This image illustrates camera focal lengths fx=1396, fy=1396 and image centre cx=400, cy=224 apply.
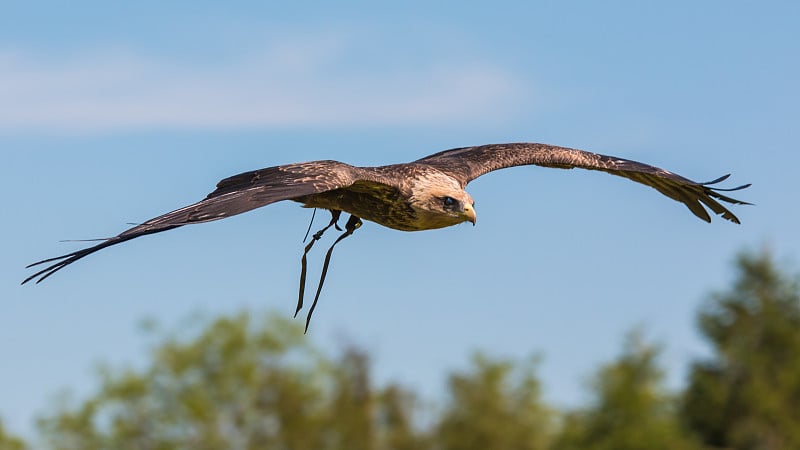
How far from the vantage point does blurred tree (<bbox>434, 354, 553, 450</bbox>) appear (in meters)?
52.5

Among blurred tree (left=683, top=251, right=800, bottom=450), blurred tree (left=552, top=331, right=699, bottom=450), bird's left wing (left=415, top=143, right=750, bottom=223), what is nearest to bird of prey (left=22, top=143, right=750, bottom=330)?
bird's left wing (left=415, top=143, right=750, bottom=223)

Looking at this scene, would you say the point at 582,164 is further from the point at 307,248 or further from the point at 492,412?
the point at 492,412

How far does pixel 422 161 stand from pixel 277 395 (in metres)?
41.9

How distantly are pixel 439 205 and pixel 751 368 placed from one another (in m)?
43.3

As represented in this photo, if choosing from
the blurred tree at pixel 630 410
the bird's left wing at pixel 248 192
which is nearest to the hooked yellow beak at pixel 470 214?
the bird's left wing at pixel 248 192

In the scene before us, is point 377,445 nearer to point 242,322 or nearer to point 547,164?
point 242,322

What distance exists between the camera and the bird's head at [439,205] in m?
12.0

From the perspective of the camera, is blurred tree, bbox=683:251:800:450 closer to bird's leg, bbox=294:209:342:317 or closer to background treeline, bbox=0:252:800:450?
background treeline, bbox=0:252:800:450

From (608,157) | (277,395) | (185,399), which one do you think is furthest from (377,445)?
(608,157)

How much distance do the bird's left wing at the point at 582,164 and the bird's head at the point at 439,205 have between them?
1.34 meters

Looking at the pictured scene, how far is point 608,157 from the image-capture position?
48.5 ft

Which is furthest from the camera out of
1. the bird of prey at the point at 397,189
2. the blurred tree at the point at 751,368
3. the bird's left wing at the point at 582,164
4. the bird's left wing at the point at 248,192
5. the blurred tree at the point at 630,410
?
the blurred tree at the point at 751,368

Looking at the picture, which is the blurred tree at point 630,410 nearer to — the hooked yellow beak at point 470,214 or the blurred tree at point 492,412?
the blurred tree at point 492,412

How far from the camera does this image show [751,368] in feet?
174
